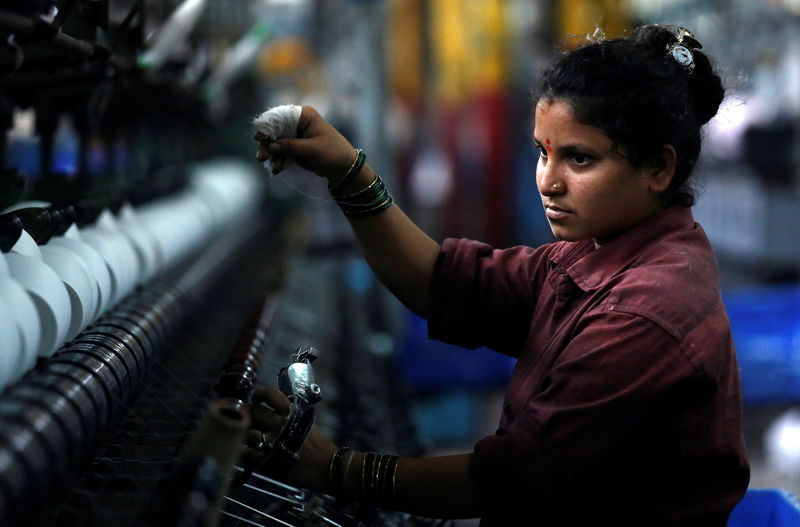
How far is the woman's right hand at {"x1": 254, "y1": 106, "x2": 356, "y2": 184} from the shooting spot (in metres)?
1.47

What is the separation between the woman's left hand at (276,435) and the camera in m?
1.27

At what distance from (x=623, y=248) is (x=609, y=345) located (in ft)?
0.82

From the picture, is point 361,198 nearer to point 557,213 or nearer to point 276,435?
point 557,213

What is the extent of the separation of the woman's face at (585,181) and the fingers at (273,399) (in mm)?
511

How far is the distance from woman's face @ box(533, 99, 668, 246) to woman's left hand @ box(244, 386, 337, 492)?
0.51m

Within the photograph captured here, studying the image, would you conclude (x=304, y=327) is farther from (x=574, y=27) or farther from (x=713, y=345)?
(x=574, y=27)

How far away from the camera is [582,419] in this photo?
47.5 inches

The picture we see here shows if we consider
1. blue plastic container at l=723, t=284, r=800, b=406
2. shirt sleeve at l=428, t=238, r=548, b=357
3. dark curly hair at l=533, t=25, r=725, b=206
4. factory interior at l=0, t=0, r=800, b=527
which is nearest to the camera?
factory interior at l=0, t=0, r=800, b=527

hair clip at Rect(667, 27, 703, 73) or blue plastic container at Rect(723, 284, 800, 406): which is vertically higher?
hair clip at Rect(667, 27, 703, 73)

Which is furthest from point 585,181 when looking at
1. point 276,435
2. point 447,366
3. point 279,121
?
point 447,366

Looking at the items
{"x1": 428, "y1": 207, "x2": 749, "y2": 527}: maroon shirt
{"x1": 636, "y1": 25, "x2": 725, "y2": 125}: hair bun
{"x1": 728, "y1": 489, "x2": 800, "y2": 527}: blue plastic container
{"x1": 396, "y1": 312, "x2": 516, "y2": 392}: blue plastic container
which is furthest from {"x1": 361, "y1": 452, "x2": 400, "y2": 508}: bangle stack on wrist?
{"x1": 396, "y1": 312, "x2": 516, "y2": 392}: blue plastic container

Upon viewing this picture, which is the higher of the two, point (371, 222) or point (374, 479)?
point (371, 222)

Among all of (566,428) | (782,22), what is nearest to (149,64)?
(566,428)

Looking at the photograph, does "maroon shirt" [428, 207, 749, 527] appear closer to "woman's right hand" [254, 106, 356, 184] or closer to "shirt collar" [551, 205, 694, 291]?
"shirt collar" [551, 205, 694, 291]
